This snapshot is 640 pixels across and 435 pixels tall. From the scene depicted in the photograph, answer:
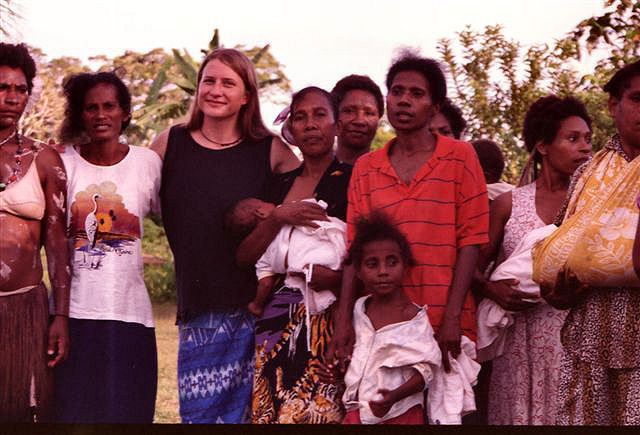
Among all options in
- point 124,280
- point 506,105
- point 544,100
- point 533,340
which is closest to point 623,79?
point 544,100

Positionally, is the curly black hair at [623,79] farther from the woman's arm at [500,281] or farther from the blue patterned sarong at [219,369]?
the blue patterned sarong at [219,369]

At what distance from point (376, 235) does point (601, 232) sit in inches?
34.5

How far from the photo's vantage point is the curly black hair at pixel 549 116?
14.9 feet

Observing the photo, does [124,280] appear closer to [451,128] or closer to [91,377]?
[91,377]

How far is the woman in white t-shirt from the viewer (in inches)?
169

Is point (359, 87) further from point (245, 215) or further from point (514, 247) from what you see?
Answer: point (514, 247)

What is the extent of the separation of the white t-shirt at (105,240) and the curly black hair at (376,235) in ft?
3.43

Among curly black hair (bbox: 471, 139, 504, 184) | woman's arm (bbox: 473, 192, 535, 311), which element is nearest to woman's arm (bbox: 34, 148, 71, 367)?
woman's arm (bbox: 473, 192, 535, 311)

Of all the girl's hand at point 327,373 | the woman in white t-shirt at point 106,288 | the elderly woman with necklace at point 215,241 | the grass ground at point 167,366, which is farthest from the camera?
the grass ground at point 167,366

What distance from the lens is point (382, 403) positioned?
3760mm

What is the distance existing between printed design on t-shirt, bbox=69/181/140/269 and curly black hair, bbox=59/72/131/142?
33cm

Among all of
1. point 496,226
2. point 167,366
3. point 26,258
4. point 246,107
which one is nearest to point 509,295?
point 496,226

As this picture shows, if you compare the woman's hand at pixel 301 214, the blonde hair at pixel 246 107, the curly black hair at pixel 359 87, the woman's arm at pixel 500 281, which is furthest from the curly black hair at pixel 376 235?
the curly black hair at pixel 359 87

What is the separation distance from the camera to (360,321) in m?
3.92
